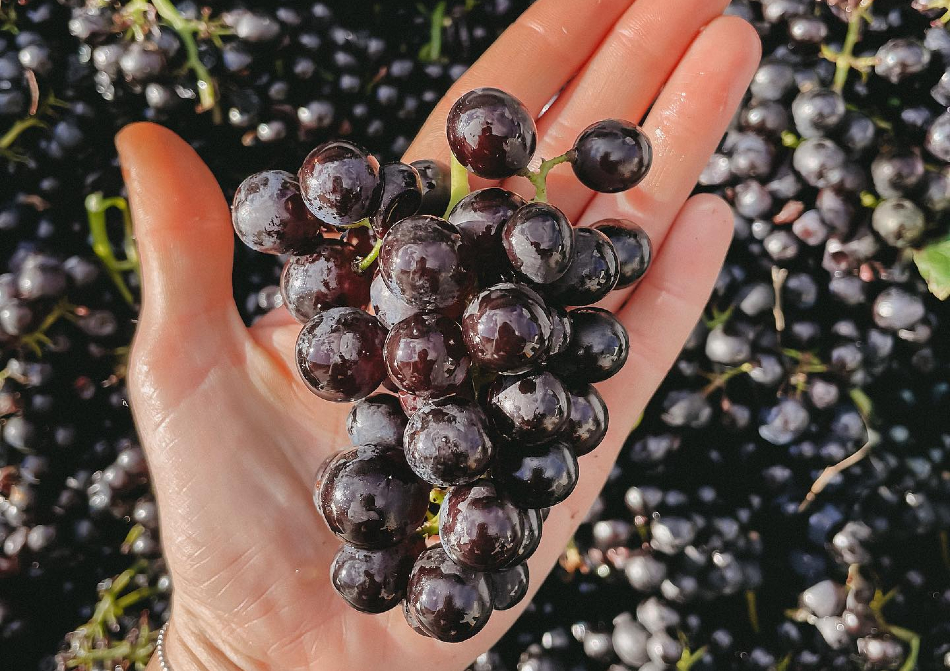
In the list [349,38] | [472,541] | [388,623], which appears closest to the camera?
[472,541]

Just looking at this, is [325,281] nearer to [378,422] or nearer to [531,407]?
[378,422]

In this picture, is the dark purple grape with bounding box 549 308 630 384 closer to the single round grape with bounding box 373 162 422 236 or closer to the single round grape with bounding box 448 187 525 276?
the single round grape with bounding box 448 187 525 276

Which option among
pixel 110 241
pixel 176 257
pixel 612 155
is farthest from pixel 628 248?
pixel 110 241

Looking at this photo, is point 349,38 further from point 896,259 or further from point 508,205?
point 896,259

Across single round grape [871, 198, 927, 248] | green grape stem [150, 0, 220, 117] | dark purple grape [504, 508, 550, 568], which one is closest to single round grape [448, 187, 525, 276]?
dark purple grape [504, 508, 550, 568]

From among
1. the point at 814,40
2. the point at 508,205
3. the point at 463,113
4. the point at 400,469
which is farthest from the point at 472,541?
the point at 814,40

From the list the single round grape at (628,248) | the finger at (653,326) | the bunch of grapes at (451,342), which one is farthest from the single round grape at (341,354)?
the finger at (653,326)
